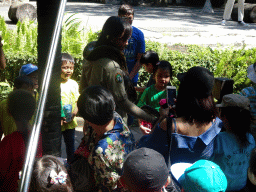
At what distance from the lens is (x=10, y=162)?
242 centimetres

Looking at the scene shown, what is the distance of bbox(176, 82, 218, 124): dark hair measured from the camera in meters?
2.57

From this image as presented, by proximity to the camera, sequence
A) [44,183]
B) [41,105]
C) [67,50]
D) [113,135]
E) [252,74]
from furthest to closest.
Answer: [67,50] < [252,74] < [113,135] < [44,183] < [41,105]

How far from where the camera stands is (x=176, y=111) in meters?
2.66

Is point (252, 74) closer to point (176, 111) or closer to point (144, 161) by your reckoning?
point (176, 111)

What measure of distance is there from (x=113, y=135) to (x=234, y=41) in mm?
9248

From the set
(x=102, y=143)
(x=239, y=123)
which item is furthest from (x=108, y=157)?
(x=239, y=123)

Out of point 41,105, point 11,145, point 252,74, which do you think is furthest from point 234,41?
point 41,105

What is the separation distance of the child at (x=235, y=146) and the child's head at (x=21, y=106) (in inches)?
55.9

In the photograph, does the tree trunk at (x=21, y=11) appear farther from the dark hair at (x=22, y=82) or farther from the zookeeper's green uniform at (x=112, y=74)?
the zookeeper's green uniform at (x=112, y=74)

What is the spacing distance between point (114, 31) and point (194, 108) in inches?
42.2

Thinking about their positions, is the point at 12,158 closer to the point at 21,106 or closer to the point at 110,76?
the point at 21,106

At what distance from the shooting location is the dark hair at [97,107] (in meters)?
2.43

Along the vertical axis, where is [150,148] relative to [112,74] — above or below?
below

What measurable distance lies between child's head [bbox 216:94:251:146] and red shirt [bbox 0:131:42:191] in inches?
59.3
